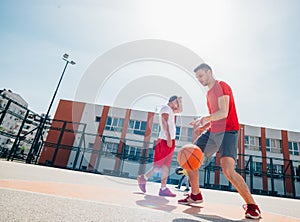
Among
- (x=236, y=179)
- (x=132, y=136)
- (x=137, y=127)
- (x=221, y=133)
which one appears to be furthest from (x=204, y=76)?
(x=137, y=127)

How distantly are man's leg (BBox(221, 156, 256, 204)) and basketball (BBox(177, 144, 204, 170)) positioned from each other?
295 millimetres

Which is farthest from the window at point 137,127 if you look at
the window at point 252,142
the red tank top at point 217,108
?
the red tank top at point 217,108

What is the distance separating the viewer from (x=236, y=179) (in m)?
1.89

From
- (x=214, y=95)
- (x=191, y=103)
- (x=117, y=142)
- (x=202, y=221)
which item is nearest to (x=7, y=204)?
(x=202, y=221)

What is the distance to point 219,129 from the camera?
2.16m

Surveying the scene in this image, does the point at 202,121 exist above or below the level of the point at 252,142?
below

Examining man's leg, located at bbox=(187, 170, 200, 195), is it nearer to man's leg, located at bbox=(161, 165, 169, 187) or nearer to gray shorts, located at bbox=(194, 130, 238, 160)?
gray shorts, located at bbox=(194, 130, 238, 160)

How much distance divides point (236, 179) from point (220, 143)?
39 centimetres

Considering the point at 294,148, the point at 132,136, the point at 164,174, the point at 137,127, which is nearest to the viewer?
the point at 164,174

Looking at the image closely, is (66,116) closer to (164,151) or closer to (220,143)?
(164,151)

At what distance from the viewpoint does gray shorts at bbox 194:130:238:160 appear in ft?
6.63

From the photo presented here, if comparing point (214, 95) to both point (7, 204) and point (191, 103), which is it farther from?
point (191, 103)

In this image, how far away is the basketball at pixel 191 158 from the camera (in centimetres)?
222

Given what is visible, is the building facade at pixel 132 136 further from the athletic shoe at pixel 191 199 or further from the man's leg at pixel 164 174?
the athletic shoe at pixel 191 199
